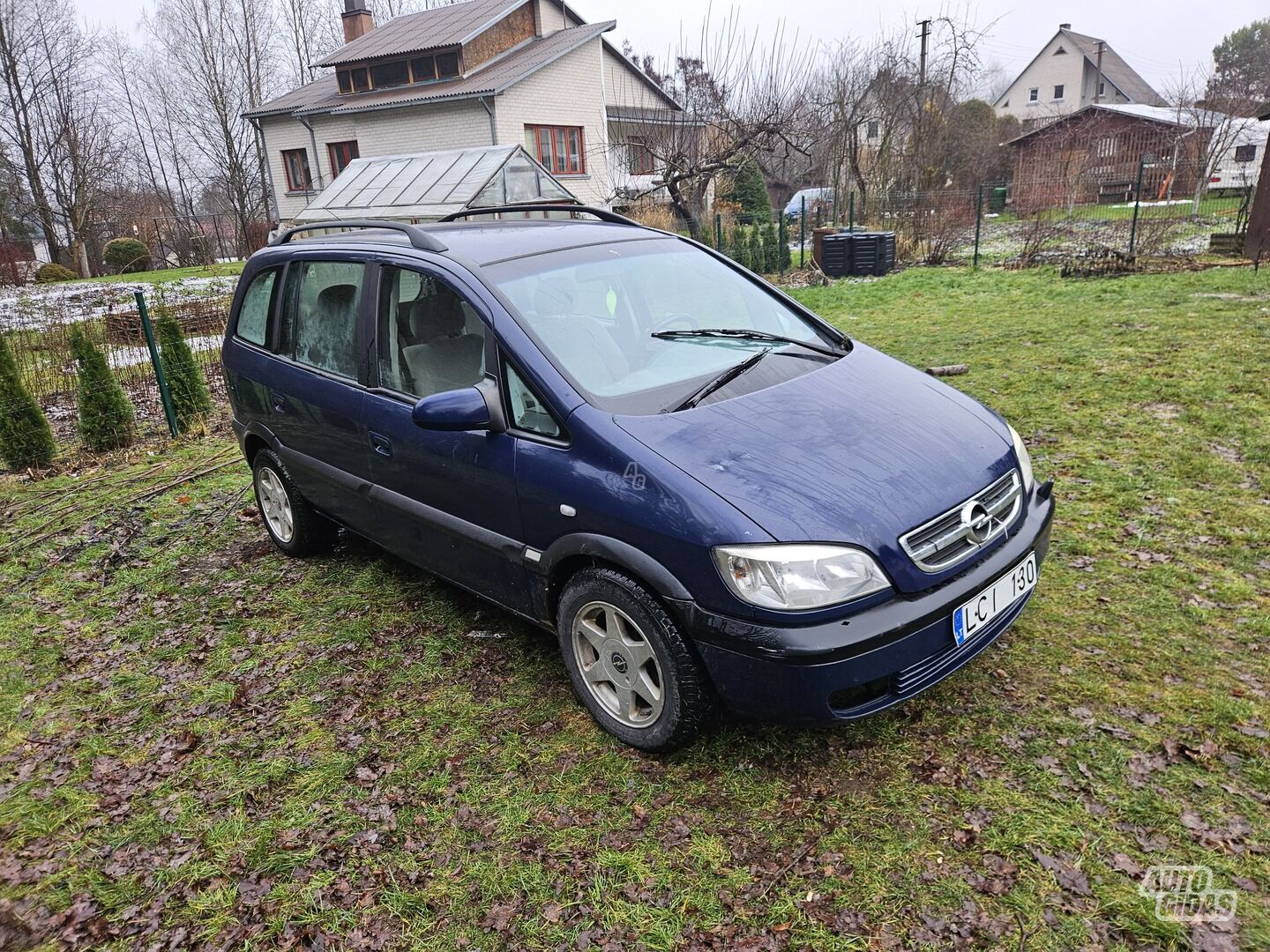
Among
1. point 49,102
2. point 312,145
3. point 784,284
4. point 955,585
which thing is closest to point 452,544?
point 955,585

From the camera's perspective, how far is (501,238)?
12.5 ft

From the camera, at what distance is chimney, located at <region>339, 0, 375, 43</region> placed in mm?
35469

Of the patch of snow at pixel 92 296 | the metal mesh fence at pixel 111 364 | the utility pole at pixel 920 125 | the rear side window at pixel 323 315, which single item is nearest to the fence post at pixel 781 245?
the utility pole at pixel 920 125

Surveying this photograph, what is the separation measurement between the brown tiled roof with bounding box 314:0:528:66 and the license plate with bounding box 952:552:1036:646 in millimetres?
29229

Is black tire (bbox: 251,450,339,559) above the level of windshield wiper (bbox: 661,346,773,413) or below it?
below

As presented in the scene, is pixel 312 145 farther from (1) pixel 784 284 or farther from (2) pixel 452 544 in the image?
(2) pixel 452 544

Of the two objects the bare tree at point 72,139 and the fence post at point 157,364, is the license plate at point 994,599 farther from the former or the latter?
the bare tree at point 72,139

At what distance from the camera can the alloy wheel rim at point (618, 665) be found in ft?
9.50

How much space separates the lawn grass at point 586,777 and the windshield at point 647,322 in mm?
1351

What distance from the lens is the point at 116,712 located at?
368 cm

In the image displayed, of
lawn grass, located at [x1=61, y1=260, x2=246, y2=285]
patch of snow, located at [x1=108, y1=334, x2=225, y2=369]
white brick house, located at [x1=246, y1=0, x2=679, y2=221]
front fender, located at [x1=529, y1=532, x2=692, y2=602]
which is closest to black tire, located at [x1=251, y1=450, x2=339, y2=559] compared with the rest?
front fender, located at [x1=529, y1=532, x2=692, y2=602]

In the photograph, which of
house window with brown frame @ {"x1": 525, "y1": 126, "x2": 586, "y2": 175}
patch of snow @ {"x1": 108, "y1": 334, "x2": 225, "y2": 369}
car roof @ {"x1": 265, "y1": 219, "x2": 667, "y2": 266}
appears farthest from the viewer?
house window with brown frame @ {"x1": 525, "y1": 126, "x2": 586, "y2": 175}

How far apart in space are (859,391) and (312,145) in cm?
3357

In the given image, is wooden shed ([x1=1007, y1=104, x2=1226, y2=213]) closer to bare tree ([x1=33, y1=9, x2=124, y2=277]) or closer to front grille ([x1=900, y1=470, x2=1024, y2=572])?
front grille ([x1=900, y1=470, x2=1024, y2=572])
